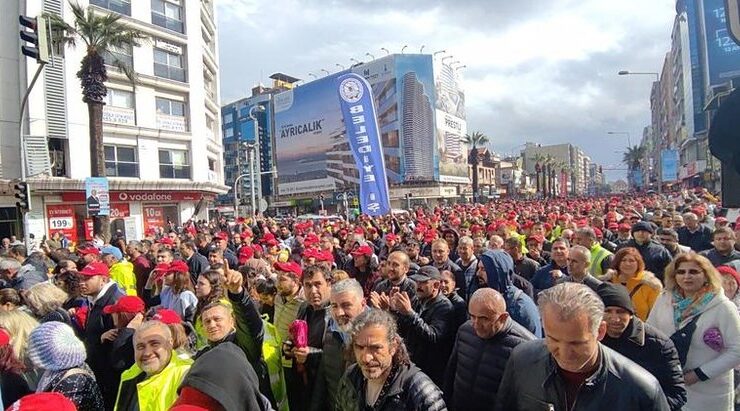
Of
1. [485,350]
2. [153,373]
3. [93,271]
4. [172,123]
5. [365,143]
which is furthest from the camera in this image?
[172,123]

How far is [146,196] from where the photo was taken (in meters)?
27.4

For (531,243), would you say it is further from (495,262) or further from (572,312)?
(572,312)

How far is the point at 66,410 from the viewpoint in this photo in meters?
1.93

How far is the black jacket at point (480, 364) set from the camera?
3.15 metres

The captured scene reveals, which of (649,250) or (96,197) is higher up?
(96,197)

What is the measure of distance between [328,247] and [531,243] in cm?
379

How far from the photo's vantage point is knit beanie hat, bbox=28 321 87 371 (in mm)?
2982

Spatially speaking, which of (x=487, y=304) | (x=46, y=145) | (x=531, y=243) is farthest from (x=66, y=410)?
(x=46, y=145)

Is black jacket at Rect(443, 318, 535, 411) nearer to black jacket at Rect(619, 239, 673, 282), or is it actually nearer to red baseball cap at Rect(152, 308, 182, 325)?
red baseball cap at Rect(152, 308, 182, 325)

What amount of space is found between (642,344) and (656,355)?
10 centimetres

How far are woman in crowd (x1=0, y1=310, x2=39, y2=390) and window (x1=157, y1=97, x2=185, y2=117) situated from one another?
27569mm

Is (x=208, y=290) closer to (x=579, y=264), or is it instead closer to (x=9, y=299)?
(x=9, y=299)

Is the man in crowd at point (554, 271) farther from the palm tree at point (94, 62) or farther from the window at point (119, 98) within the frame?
the window at point (119, 98)

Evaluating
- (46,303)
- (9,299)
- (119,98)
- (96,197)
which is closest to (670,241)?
(46,303)
